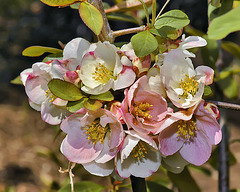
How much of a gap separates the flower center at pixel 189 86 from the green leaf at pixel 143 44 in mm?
71

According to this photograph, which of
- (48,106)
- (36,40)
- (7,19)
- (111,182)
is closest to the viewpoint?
(48,106)

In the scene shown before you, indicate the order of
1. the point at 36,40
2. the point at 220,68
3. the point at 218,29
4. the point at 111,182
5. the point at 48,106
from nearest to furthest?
the point at 218,29, the point at 48,106, the point at 111,182, the point at 220,68, the point at 36,40

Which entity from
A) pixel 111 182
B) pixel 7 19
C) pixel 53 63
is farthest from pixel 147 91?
Answer: pixel 7 19

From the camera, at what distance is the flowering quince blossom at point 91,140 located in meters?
0.48

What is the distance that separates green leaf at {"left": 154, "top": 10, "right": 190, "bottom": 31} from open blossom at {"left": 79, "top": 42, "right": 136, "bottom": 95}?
8cm

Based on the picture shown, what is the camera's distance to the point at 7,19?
313cm

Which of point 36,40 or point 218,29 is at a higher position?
point 218,29

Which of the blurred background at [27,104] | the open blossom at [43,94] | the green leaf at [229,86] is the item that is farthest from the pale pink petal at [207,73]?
the blurred background at [27,104]

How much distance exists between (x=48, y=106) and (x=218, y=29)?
0.30m

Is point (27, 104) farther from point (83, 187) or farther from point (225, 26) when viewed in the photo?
point (225, 26)

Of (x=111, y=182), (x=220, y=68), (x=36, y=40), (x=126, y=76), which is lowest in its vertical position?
(x=36, y=40)

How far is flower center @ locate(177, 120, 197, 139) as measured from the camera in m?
0.48

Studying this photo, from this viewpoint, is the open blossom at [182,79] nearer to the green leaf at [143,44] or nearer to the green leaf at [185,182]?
the green leaf at [143,44]

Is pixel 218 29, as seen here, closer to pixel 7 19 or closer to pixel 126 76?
pixel 126 76
